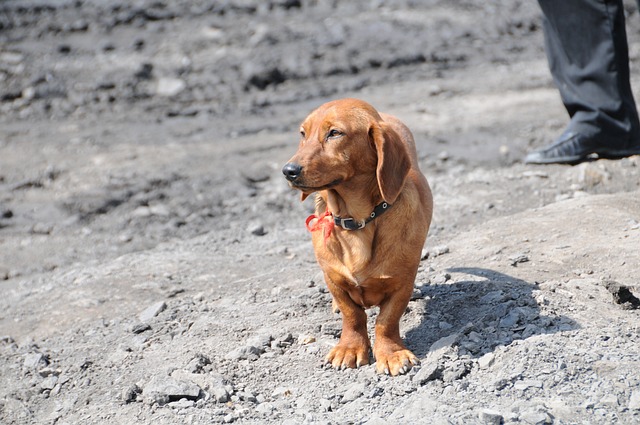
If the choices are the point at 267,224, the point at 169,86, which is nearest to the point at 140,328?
the point at 267,224

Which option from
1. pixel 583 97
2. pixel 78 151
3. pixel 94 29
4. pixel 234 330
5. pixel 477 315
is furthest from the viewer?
pixel 94 29

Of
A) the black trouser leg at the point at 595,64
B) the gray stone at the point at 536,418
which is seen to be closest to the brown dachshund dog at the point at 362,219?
the gray stone at the point at 536,418

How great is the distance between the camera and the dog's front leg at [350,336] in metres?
3.99

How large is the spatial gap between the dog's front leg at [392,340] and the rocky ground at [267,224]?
7 cm

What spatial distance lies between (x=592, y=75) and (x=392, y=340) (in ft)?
12.0

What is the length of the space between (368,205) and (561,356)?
1080mm

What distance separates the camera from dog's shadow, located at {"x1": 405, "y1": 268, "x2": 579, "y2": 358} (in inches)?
159

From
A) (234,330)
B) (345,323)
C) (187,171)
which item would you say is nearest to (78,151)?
(187,171)

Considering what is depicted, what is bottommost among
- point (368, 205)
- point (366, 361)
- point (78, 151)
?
point (78, 151)

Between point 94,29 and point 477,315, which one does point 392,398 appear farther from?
point 94,29

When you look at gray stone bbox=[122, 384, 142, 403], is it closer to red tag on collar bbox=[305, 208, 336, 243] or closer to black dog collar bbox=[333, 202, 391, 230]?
red tag on collar bbox=[305, 208, 336, 243]

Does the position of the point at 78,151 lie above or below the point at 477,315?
below

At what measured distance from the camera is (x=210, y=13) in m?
12.7

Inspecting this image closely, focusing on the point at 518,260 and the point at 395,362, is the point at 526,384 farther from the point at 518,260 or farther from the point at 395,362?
the point at 518,260
